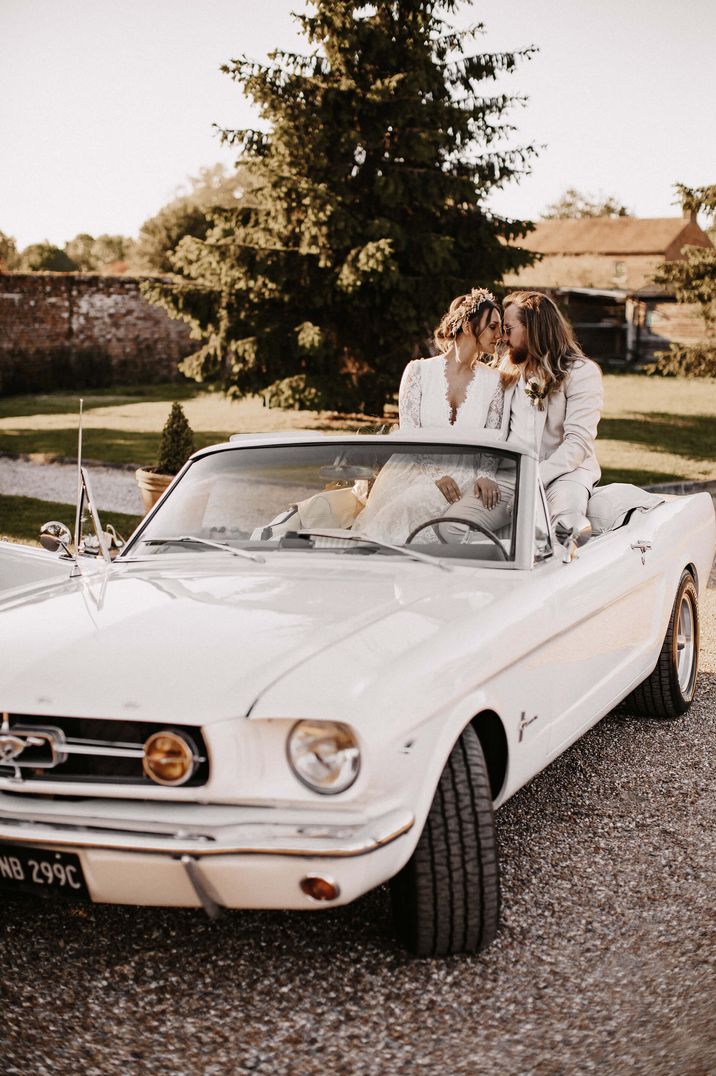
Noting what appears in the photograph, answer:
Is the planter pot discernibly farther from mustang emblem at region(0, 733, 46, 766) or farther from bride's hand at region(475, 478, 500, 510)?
mustang emblem at region(0, 733, 46, 766)

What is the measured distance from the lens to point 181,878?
2.73m

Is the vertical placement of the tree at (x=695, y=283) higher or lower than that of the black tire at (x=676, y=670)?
higher

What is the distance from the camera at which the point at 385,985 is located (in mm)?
3041

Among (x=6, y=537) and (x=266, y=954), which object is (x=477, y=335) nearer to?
(x=266, y=954)

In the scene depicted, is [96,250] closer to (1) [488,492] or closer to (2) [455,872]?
(1) [488,492]

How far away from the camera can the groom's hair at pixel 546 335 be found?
5.80m

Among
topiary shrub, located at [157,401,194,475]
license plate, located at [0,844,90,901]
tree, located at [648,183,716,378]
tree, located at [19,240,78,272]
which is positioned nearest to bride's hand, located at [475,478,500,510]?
license plate, located at [0,844,90,901]

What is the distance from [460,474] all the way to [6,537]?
743 centimetres

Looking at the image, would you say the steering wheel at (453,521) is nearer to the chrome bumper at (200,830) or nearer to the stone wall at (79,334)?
the chrome bumper at (200,830)

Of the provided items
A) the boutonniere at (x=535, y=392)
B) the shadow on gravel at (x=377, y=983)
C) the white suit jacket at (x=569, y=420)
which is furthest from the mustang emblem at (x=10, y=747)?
the boutonniere at (x=535, y=392)

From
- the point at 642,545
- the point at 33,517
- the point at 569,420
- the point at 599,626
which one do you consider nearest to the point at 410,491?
the point at 599,626

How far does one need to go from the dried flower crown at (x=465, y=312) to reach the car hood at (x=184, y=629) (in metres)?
2.40

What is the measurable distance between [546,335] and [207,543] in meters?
2.53

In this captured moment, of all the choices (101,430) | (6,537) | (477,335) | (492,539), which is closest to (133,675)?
(492,539)
